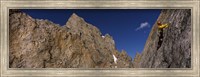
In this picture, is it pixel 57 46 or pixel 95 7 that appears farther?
pixel 57 46

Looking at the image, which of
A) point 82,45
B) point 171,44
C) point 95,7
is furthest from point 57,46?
point 171,44

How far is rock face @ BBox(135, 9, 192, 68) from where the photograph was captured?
7.80m

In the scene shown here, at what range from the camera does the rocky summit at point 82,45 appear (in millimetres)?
7801

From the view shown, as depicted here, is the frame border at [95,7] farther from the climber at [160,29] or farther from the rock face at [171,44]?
the climber at [160,29]

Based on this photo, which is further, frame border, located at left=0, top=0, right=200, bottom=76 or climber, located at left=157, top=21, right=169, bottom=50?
climber, located at left=157, top=21, right=169, bottom=50

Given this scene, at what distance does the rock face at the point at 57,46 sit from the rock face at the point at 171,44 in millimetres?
386

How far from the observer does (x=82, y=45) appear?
7.96m

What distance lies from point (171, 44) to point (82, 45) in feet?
4.96

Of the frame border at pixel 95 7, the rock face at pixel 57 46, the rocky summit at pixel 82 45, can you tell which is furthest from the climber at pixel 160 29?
the rock face at pixel 57 46

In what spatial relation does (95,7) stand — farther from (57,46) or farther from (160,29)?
(160,29)

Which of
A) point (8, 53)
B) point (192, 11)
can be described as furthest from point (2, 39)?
point (192, 11)

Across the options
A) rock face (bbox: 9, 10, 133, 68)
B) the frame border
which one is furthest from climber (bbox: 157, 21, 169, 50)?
rock face (bbox: 9, 10, 133, 68)

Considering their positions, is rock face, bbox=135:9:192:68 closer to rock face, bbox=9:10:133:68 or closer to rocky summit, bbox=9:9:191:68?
rocky summit, bbox=9:9:191:68

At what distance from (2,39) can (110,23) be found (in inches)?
71.6
